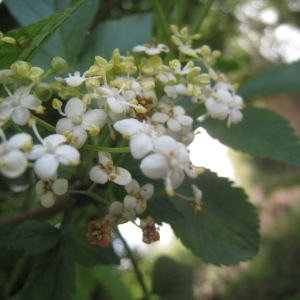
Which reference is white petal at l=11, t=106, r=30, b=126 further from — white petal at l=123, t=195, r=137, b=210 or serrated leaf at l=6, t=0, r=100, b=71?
serrated leaf at l=6, t=0, r=100, b=71

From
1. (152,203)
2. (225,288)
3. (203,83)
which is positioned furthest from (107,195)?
(225,288)

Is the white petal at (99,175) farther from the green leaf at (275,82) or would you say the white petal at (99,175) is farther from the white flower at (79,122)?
the green leaf at (275,82)

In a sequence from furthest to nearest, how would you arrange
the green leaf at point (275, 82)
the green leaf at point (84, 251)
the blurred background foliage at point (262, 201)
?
the blurred background foliage at point (262, 201) < the green leaf at point (275, 82) < the green leaf at point (84, 251)

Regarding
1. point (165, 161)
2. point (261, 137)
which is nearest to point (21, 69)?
point (165, 161)

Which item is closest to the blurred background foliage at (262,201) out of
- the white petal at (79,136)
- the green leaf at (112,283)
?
the green leaf at (112,283)

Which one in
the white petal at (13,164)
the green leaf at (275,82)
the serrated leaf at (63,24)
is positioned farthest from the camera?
the green leaf at (275,82)

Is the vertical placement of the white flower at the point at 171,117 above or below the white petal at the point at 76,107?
below

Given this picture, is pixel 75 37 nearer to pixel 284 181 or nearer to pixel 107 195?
pixel 107 195

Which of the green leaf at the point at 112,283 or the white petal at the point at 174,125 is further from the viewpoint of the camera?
the green leaf at the point at 112,283
